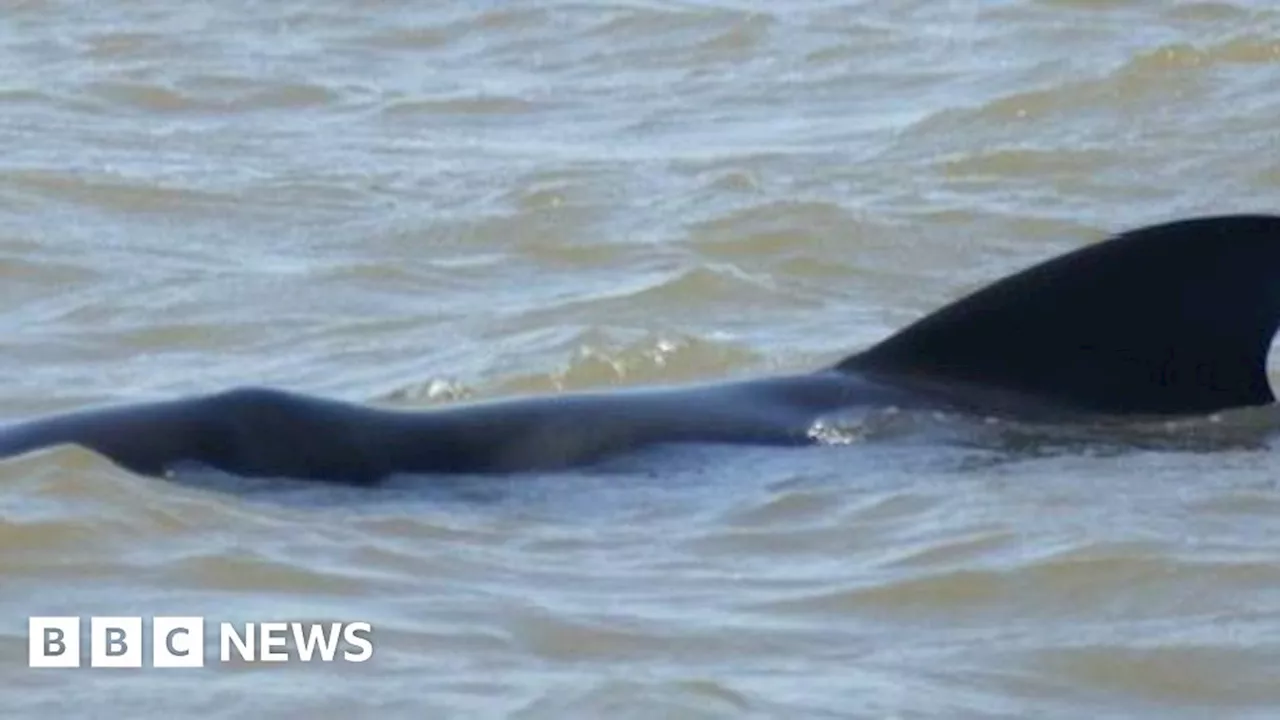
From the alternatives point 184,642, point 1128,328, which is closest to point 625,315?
point 1128,328

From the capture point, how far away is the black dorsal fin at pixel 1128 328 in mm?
9219

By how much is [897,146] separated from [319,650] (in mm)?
8180

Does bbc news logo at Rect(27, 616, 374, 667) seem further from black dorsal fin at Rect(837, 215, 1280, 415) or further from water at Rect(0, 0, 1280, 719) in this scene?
black dorsal fin at Rect(837, 215, 1280, 415)

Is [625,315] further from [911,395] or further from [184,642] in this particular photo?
[184,642]

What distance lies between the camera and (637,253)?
1348cm

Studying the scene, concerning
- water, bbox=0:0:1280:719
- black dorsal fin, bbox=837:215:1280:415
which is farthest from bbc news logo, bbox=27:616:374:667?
black dorsal fin, bbox=837:215:1280:415

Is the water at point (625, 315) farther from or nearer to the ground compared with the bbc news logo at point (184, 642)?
farther from the ground

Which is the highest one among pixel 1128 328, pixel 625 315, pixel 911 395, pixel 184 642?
pixel 625 315

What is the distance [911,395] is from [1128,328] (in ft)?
1.76

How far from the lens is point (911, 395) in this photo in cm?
951

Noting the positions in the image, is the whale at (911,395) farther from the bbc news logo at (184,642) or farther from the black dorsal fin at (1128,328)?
the bbc news logo at (184,642)

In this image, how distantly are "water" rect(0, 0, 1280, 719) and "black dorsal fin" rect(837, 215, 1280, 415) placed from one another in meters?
0.13

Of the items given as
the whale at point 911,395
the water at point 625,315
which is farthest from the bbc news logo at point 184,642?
the whale at point 911,395

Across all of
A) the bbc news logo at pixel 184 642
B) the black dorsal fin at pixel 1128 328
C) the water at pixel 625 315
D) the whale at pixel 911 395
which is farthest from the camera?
the black dorsal fin at pixel 1128 328
